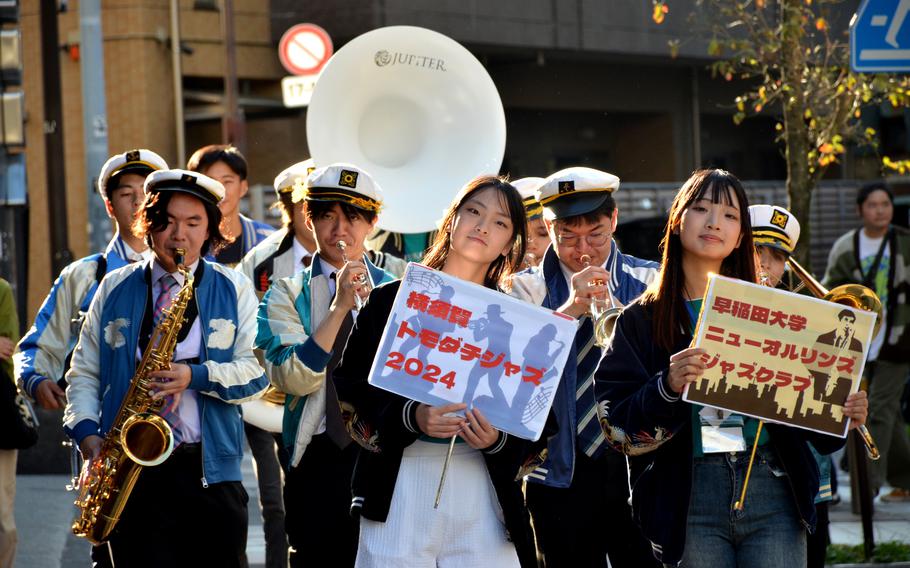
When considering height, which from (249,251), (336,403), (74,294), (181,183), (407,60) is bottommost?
(336,403)

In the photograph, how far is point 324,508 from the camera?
5410 millimetres

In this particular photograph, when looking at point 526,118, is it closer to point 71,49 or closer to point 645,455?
point 71,49

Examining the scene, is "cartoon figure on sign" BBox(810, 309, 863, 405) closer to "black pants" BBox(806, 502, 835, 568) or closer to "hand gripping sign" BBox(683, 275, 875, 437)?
"hand gripping sign" BBox(683, 275, 875, 437)

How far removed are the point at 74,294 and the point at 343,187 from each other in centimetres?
132

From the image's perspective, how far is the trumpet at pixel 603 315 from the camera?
4.76 metres

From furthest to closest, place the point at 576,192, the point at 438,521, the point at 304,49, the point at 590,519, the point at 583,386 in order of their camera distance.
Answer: the point at 304,49 < the point at 576,192 < the point at 583,386 < the point at 590,519 < the point at 438,521

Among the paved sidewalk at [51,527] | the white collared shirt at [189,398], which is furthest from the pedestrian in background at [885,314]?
the white collared shirt at [189,398]

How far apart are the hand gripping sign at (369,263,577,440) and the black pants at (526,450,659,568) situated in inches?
43.6

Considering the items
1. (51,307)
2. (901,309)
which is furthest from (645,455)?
(901,309)

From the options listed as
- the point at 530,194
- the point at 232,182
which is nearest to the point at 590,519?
the point at 530,194

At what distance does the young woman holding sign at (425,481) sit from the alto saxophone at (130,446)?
93 cm

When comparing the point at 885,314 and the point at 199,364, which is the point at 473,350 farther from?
the point at 885,314

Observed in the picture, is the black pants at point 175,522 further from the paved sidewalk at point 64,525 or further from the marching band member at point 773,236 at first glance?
the paved sidewalk at point 64,525

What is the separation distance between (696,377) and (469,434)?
2.23 ft
